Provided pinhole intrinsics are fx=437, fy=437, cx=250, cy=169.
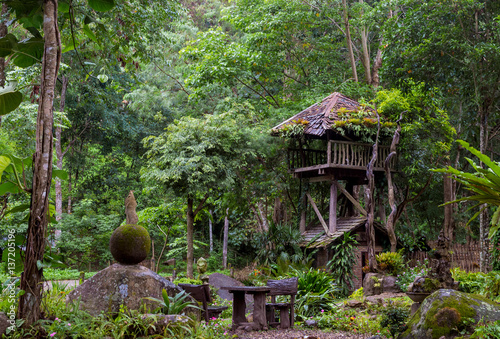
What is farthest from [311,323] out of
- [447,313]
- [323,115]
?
[323,115]

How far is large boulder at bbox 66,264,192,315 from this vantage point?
5.19m

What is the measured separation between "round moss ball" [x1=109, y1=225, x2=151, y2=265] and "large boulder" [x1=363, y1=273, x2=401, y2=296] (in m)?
6.91

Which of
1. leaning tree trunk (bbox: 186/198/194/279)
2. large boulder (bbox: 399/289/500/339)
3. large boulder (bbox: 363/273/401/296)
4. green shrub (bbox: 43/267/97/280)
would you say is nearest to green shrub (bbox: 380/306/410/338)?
large boulder (bbox: 399/289/500/339)

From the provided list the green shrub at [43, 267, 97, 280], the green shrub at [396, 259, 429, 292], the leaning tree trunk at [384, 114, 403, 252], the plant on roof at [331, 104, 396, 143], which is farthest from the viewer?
the green shrub at [43, 267, 97, 280]

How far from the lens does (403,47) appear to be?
12.9 metres

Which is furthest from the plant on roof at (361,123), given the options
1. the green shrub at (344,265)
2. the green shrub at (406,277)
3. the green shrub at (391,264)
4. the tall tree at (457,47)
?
the green shrub at (406,277)

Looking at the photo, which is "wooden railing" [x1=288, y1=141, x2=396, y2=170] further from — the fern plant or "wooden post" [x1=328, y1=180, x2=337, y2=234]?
the fern plant

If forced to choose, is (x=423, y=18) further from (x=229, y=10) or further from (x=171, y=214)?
(x=171, y=214)

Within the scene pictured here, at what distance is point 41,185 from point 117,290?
2.08 meters

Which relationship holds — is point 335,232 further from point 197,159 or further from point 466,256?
point 197,159

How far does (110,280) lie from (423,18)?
11316mm

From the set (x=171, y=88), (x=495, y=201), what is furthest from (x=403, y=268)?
(x=171, y=88)

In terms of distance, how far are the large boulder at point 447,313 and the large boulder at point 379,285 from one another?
5644 mm

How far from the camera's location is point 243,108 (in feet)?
50.6
